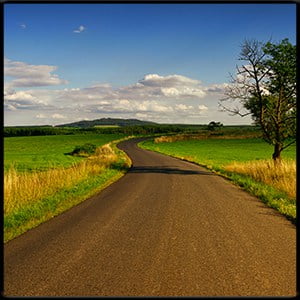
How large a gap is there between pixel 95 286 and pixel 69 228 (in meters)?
3.50

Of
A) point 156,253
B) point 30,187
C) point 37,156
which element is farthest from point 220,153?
point 156,253

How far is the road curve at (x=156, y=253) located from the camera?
15.4 feet

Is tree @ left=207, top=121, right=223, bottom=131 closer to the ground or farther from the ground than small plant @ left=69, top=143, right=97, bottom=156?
farther from the ground

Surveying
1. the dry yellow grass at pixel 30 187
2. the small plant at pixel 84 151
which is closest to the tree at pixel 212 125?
the small plant at pixel 84 151

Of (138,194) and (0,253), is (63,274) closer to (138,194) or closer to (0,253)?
(0,253)

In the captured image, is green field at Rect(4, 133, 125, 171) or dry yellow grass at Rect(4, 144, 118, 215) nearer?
dry yellow grass at Rect(4, 144, 118, 215)

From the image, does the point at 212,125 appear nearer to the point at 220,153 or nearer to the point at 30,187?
the point at 220,153

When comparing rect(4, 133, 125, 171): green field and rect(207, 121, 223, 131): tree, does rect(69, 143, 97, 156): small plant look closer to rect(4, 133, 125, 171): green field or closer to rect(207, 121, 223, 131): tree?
rect(4, 133, 125, 171): green field

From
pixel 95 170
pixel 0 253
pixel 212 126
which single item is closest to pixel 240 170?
pixel 95 170

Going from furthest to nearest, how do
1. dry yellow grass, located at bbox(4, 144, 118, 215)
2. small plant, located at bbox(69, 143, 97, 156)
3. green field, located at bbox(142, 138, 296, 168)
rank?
small plant, located at bbox(69, 143, 97, 156), green field, located at bbox(142, 138, 296, 168), dry yellow grass, located at bbox(4, 144, 118, 215)

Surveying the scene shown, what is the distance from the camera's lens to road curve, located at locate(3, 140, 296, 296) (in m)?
4.68

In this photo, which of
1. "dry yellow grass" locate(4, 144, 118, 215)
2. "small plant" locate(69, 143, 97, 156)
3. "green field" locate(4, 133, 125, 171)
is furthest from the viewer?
"small plant" locate(69, 143, 97, 156)

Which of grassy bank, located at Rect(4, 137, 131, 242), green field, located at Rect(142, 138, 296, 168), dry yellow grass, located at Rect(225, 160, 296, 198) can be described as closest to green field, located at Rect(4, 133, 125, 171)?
grassy bank, located at Rect(4, 137, 131, 242)

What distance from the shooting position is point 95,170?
21.1 meters
